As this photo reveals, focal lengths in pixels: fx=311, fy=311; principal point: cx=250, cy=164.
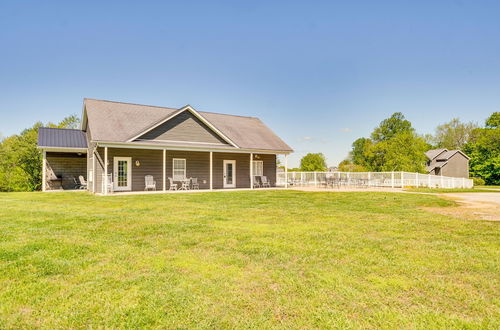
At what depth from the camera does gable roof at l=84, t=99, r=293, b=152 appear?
652 inches

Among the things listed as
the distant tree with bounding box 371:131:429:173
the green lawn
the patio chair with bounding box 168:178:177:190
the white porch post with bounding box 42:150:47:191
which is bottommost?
the green lawn

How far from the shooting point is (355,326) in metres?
2.44

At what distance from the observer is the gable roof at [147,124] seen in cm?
1656

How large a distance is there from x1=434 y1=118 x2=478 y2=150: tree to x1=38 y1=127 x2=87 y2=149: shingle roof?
61.9 m

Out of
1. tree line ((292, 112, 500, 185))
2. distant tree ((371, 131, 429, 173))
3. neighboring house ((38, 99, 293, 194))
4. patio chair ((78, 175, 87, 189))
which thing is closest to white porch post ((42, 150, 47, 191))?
neighboring house ((38, 99, 293, 194))

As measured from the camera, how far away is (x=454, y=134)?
59531 mm

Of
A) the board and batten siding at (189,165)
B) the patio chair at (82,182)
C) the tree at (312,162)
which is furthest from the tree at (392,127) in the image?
the patio chair at (82,182)

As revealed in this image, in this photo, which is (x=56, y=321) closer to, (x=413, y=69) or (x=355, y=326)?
(x=355, y=326)

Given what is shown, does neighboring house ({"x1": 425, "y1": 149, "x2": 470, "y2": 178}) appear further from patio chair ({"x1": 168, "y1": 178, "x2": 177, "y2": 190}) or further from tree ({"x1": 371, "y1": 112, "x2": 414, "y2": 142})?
patio chair ({"x1": 168, "y1": 178, "x2": 177, "y2": 190})

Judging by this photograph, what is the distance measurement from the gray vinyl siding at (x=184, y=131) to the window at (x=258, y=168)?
11.0 ft

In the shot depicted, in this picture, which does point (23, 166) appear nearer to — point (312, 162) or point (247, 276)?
point (247, 276)

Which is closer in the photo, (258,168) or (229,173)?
(229,173)

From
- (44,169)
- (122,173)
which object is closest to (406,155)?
(122,173)

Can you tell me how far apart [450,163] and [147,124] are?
41.6 meters
